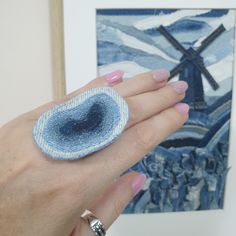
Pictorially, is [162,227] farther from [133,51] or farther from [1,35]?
[1,35]

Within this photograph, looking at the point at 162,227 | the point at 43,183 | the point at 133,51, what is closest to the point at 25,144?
the point at 43,183

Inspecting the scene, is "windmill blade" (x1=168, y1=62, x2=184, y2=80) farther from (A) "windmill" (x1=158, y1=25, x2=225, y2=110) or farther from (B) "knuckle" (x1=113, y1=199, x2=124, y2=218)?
(B) "knuckle" (x1=113, y1=199, x2=124, y2=218)

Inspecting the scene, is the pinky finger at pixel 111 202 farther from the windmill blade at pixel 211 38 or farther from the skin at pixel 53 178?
the windmill blade at pixel 211 38

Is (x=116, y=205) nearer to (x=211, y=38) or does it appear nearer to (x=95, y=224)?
(x=95, y=224)

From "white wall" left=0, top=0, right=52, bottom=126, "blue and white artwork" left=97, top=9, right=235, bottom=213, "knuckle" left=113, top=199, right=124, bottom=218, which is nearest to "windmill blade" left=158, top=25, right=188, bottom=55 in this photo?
"blue and white artwork" left=97, top=9, right=235, bottom=213

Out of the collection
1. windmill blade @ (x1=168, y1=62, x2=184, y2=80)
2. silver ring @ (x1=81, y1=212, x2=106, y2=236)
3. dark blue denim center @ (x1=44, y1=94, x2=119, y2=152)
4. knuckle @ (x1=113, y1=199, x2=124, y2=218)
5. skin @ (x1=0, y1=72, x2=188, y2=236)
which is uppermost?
windmill blade @ (x1=168, y1=62, x2=184, y2=80)

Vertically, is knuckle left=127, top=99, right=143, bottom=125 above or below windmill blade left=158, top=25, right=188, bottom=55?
below

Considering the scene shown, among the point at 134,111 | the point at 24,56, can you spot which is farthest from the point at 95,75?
the point at 134,111
